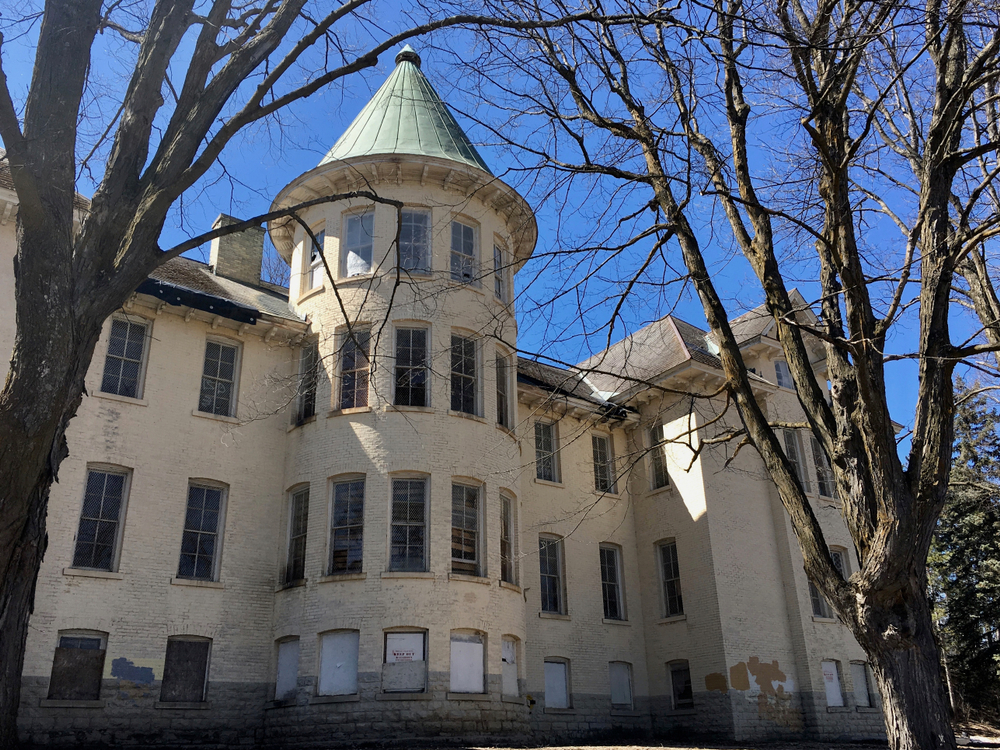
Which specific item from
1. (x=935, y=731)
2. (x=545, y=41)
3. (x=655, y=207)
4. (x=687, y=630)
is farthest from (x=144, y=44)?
(x=687, y=630)

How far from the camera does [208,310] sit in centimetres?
1805

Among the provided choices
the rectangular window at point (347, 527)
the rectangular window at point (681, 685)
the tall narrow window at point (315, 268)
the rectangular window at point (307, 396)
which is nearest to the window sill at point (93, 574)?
the rectangular window at point (347, 527)

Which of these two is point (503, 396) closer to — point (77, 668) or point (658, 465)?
point (658, 465)

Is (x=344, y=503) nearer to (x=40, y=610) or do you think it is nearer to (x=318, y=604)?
(x=318, y=604)

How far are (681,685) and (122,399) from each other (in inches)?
593

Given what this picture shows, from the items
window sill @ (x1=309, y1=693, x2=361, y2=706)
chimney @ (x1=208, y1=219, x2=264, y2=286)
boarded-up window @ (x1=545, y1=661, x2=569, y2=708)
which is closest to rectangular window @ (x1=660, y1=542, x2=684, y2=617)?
boarded-up window @ (x1=545, y1=661, x2=569, y2=708)

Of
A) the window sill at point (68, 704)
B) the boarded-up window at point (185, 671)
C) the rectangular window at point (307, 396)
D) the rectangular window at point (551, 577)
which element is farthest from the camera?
the rectangular window at point (551, 577)

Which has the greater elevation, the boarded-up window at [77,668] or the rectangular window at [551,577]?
the rectangular window at [551,577]

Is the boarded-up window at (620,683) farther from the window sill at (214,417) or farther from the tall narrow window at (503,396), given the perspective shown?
the window sill at (214,417)

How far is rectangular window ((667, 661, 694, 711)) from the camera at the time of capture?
21.2m

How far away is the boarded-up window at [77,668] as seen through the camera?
14.8 metres

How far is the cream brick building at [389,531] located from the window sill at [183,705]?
56 millimetres

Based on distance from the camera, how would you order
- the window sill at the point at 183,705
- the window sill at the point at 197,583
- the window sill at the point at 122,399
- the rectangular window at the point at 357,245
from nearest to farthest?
the window sill at the point at 183,705
the window sill at the point at 197,583
the window sill at the point at 122,399
the rectangular window at the point at 357,245

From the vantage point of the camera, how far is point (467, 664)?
1664cm
